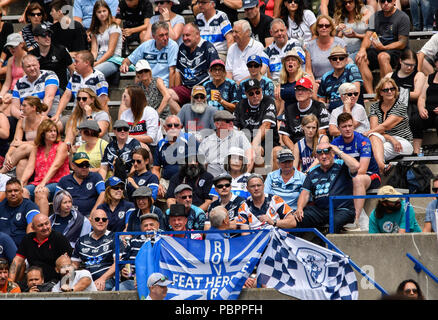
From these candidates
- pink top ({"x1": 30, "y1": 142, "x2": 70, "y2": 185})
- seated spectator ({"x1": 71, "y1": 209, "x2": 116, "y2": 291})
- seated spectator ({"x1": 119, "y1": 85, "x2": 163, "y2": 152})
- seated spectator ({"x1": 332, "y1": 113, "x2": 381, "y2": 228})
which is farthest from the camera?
seated spectator ({"x1": 119, "y1": 85, "x2": 163, "y2": 152})

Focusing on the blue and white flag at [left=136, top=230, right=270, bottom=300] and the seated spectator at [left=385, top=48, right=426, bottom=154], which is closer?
the blue and white flag at [left=136, top=230, right=270, bottom=300]

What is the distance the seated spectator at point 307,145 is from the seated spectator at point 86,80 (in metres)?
3.65

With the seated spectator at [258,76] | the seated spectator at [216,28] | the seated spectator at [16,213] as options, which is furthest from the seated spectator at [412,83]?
the seated spectator at [16,213]

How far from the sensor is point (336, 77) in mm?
15812

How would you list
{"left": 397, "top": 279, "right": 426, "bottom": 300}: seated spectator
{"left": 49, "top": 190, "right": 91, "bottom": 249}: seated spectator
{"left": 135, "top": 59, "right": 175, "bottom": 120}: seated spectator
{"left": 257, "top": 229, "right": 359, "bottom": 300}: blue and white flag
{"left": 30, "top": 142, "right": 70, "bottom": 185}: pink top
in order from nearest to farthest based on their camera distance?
{"left": 397, "top": 279, "right": 426, "bottom": 300}: seated spectator < {"left": 257, "top": 229, "right": 359, "bottom": 300}: blue and white flag < {"left": 49, "top": 190, "right": 91, "bottom": 249}: seated spectator < {"left": 30, "top": 142, "right": 70, "bottom": 185}: pink top < {"left": 135, "top": 59, "right": 175, "bottom": 120}: seated spectator

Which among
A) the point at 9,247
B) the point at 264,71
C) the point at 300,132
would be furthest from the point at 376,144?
the point at 9,247

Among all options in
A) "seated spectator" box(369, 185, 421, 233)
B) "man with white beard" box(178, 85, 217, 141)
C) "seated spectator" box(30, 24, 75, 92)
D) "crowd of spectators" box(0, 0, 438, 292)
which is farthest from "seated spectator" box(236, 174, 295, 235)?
"seated spectator" box(30, 24, 75, 92)

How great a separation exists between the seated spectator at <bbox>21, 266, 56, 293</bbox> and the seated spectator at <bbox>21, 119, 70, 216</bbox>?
197 centimetres

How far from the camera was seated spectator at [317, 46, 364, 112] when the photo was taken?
1565cm

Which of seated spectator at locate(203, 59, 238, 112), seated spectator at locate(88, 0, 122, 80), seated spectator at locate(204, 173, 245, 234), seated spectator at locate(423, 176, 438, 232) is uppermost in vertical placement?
seated spectator at locate(88, 0, 122, 80)

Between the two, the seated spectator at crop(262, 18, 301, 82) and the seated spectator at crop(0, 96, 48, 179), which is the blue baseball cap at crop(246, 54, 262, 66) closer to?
the seated spectator at crop(262, 18, 301, 82)

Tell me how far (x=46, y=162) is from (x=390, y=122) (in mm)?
5062
